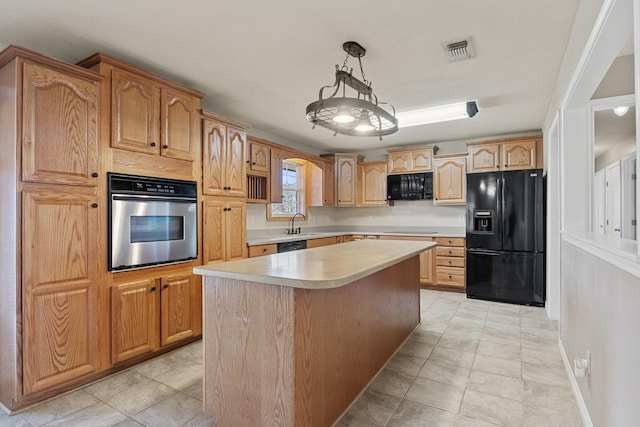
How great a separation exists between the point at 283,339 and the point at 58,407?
1.65 metres

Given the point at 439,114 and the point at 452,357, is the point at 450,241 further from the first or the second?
the point at 452,357

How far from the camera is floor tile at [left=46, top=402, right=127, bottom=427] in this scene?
6.34 ft

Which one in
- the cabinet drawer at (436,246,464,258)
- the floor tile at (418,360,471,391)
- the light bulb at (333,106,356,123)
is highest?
the light bulb at (333,106,356,123)

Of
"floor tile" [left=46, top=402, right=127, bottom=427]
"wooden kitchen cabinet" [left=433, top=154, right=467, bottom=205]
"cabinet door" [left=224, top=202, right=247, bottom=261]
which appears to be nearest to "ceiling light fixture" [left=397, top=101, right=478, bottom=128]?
A: "wooden kitchen cabinet" [left=433, top=154, right=467, bottom=205]

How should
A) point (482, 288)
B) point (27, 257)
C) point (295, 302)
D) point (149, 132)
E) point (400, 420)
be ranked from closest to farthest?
point (295, 302) → point (400, 420) → point (27, 257) → point (149, 132) → point (482, 288)

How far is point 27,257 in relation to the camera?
2076 millimetres

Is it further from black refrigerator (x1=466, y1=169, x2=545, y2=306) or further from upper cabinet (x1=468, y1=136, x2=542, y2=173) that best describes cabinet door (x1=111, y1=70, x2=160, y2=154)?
upper cabinet (x1=468, y1=136, x2=542, y2=173)

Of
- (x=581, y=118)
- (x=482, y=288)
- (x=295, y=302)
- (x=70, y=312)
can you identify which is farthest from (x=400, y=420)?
(x=482, y=288)

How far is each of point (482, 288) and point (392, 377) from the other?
109 inches

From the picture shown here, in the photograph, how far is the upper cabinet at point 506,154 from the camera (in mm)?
4523

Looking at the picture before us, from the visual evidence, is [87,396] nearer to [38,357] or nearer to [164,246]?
[38,357]

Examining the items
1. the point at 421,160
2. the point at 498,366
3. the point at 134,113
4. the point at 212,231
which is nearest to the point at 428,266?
the point at 421,160

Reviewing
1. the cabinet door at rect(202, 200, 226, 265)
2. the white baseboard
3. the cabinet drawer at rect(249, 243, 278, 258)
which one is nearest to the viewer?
the white baseboard

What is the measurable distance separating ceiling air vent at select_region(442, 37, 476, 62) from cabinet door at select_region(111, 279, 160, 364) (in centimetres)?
289
